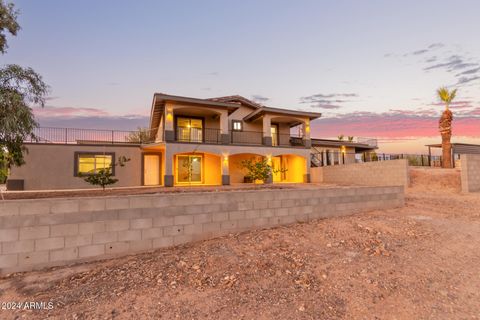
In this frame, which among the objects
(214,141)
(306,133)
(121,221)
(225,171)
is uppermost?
(306,133)

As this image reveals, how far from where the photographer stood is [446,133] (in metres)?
19.7

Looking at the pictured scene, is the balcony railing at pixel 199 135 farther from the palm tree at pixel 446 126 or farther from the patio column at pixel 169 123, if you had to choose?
the palm tree at pixel 446 126

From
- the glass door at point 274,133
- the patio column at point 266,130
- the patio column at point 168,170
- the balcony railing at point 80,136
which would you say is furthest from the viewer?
the glass door at point 274,133

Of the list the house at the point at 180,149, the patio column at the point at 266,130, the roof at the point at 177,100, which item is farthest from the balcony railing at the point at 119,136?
the roof at the point at 177,100

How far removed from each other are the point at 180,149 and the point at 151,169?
390 cm

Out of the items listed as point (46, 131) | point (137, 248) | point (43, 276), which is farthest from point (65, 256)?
point (46, 131)

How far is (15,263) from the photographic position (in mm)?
4332

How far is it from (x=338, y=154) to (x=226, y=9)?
17.5 metres

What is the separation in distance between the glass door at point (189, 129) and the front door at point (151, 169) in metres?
2.67

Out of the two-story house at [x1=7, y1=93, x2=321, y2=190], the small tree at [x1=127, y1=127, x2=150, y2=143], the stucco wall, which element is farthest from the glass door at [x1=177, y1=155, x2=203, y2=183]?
the small tree at [x1=127, y1=127, x2=150, y2=143]

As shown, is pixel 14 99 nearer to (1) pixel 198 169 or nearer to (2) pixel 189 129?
(2) pixel 189 129

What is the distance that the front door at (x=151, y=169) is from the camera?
17484mm

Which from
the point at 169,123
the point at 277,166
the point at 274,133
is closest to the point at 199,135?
the point at 169,123

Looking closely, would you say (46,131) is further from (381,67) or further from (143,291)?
(381,67)
